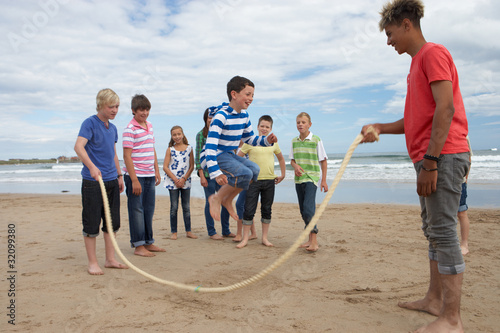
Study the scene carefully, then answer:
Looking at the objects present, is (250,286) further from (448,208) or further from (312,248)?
(448,208)

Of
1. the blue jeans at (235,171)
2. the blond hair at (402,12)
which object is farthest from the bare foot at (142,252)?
the blond hair at (402,12)

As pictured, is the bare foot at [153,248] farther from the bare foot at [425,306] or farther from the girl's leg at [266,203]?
the bare foot at [425,306]

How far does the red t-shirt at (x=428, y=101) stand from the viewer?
8.87ft

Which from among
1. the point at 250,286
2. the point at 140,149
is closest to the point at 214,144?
the point at 250,286

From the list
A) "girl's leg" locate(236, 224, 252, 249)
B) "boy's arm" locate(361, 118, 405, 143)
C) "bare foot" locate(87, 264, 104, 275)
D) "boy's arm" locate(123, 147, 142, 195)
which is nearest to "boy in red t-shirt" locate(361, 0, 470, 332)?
"boy's arm" locate(361, 118, 405, 143)

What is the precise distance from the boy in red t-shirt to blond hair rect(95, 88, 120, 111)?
328cm

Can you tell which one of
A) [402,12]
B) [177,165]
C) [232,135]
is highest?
[402,12]

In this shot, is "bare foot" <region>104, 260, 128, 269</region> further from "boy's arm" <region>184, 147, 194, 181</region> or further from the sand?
"boy's arm" <region>184, 147, 194, 181</region>

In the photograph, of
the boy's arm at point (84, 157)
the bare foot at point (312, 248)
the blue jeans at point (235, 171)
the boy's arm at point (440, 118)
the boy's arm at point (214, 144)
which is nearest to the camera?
the boy's arm at point (440, 118)

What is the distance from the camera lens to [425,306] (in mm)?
3281

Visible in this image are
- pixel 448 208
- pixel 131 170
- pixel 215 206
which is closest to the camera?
pixel 448 208

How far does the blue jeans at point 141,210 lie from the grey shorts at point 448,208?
391 centimetres

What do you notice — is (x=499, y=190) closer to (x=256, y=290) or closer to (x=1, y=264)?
(x=256, y=290)

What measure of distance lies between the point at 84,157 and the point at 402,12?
11.5ft
